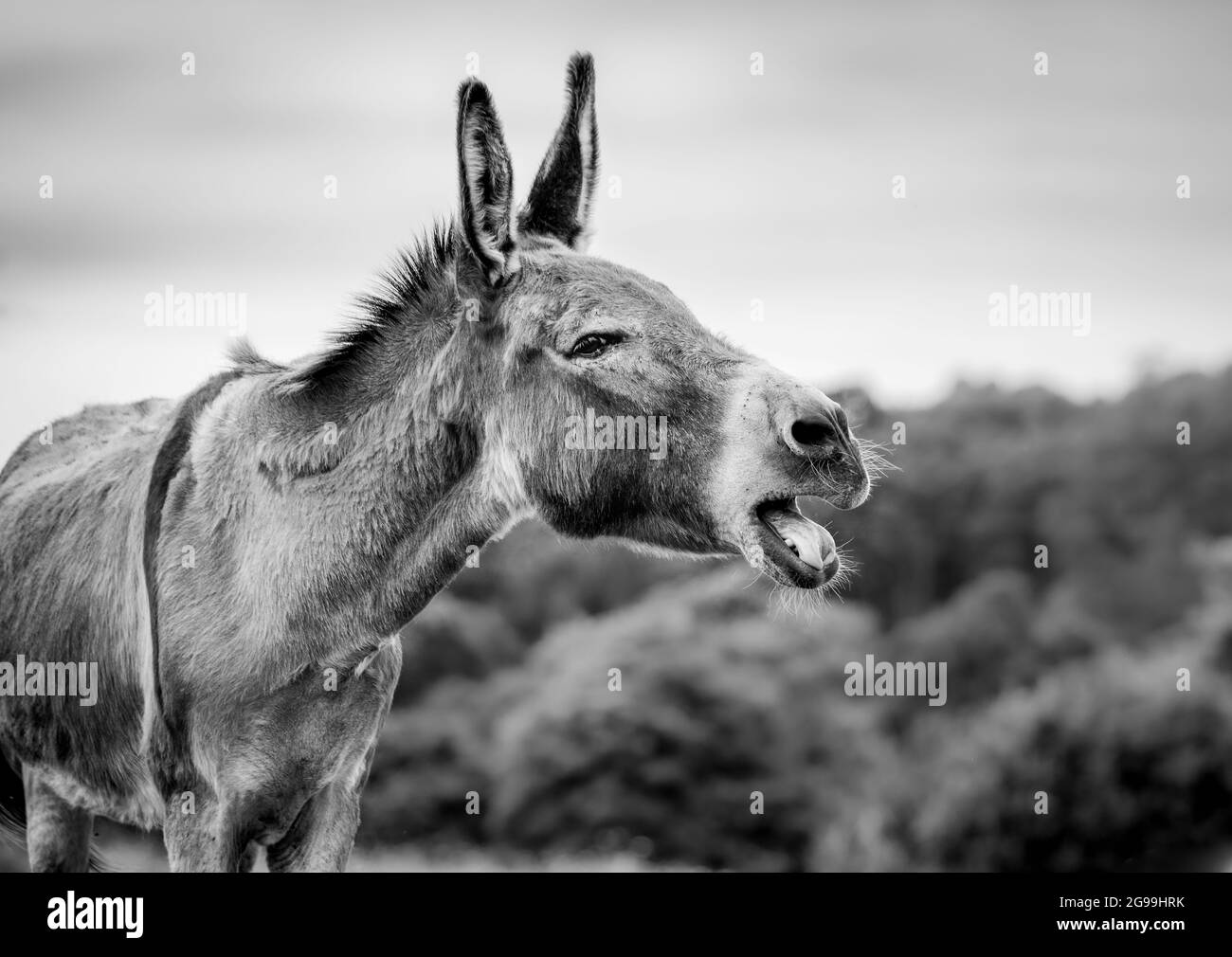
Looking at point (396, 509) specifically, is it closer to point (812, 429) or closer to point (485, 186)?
point (485, 186)

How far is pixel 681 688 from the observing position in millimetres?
21984

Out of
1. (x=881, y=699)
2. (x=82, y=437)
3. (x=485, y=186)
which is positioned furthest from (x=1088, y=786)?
(x=485, y=186)

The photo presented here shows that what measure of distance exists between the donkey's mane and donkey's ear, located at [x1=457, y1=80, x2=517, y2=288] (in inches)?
8.5

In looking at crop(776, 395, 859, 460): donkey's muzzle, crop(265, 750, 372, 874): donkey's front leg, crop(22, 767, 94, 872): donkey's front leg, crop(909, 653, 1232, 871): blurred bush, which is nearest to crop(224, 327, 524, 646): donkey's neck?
crop(265, 750, 372, 874): donkey's front leg

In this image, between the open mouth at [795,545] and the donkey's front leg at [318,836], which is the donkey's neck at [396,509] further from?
the open mouth at [795,545]

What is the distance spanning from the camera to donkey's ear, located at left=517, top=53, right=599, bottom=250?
4410 millimetres

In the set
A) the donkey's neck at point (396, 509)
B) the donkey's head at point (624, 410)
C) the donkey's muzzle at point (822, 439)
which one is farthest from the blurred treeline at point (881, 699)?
the donkey's muzzle at point (822, 439)

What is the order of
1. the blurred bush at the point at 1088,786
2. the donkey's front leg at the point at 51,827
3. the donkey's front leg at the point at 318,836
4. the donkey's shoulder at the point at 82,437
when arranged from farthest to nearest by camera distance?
1. the blurred bush at the point at 1088,786
2. the donkey's shoulder at the point at 82,437
3. the donkey's front leg at the point at 51,827
4. the donkey's front leg at the point at 318,836

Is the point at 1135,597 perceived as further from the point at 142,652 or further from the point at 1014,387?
the point at 142,652

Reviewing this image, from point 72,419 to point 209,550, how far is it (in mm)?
1927

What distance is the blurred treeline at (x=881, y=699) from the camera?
20359 mm

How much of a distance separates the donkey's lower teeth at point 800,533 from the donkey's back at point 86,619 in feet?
6.79
